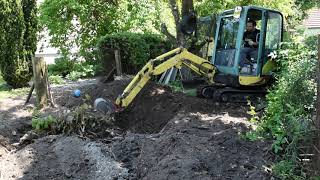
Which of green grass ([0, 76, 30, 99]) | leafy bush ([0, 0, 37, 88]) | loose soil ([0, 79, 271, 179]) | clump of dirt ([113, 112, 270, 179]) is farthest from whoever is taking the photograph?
leafy bush ([0, 0, 37, 88])

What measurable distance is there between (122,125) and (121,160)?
269 centimetres

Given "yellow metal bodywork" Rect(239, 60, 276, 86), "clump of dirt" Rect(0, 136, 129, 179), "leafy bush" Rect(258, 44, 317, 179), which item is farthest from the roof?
"clump of dirt" Rect(0, 136, 129, 179)

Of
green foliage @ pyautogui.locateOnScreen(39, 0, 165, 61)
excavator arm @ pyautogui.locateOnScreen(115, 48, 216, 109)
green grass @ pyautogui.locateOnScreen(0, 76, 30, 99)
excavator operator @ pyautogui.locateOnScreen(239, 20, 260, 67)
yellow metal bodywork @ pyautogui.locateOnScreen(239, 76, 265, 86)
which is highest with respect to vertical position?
green foliage @ pyautogui.locateOnScreen(39, 0, 165, 61)

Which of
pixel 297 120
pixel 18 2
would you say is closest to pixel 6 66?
pixel 18 2

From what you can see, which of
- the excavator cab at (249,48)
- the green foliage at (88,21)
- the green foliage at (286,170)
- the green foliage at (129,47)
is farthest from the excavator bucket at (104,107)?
the green foliage at (88,21)

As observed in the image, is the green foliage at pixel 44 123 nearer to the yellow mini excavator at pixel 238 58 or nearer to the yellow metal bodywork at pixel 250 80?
the yellow mini excavator at pixel 238 58

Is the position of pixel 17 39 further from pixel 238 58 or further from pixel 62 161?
pixel 62 161

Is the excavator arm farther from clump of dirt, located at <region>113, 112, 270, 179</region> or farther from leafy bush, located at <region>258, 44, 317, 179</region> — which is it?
leafy bush, located at <region>258, 44, 317, 179</region>

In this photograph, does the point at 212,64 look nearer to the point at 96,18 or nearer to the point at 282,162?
the point at 282,162

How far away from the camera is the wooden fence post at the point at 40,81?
9703 mm

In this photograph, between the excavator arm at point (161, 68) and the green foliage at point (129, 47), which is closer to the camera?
the excavator arm at point (161, 68)

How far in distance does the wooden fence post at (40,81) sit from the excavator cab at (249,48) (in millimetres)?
4123

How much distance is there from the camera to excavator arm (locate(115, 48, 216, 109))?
30.3 ft

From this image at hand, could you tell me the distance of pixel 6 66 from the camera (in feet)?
43.3
